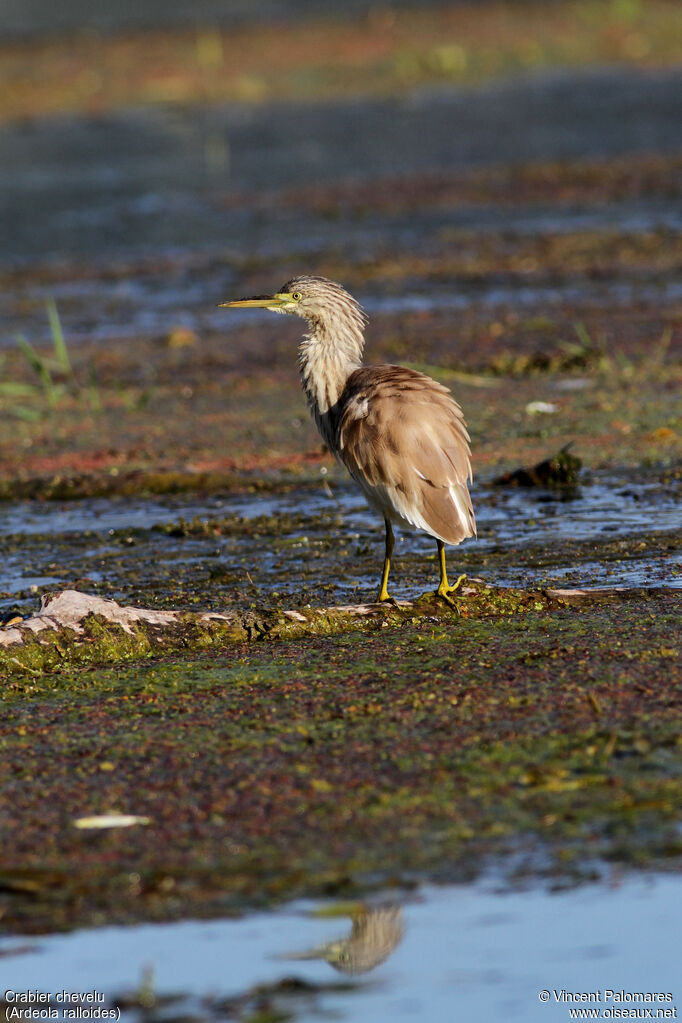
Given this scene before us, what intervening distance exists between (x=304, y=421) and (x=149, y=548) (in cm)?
275

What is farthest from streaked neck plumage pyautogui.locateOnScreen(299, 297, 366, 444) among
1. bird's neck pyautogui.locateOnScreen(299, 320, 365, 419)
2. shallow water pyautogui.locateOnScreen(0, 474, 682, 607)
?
shallow water pyautogui.locateOnScreen(0, 474, 682, 607)

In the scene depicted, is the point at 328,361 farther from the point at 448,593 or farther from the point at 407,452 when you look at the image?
the point at 448,593

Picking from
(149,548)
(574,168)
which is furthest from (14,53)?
(149,548)

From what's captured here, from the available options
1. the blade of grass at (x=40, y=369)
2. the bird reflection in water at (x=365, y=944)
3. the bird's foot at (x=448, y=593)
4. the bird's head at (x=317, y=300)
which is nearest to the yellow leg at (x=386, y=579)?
the bird's foot at (x=448, y=593)

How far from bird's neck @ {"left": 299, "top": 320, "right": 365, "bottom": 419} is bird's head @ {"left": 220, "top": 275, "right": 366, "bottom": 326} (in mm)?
40

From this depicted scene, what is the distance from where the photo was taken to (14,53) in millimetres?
35062

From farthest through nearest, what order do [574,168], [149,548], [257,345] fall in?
1. [574,168]
2. [257,345]
3. [149,548]

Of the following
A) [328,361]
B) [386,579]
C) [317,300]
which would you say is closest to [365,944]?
[386,579]

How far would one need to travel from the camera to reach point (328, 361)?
668 centimetres

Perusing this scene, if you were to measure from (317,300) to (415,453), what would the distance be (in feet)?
3.75

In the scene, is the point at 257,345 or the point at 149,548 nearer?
the point at 149,548

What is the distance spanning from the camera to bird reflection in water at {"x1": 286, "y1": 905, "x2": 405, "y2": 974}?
3.63 metres

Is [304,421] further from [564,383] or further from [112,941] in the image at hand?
[112,941]

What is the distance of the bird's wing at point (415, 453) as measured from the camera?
19.5ft
